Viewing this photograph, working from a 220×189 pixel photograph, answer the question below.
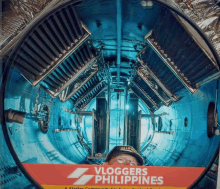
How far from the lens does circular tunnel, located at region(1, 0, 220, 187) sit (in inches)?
110

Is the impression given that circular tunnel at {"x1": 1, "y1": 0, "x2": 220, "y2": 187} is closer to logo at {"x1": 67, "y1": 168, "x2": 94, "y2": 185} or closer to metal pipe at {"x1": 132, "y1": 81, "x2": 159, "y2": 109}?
metal pipe at {"x1": 132, "y1": 81, "x2": 159, "y2": 109}

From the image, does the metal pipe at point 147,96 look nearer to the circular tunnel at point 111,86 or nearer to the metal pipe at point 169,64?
the circular tunnel at point 111,86

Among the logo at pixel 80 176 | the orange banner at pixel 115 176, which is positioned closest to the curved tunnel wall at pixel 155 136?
the orange banner at pixel 115 176

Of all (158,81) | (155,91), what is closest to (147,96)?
(155,91)

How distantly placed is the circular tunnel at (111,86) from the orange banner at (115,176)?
0.51 m

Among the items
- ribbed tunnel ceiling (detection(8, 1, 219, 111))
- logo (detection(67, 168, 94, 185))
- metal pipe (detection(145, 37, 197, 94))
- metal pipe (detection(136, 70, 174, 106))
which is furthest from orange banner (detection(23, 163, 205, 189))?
metal pipe (detection(136, 70, 174, 106))

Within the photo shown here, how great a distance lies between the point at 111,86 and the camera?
5387 millimetres

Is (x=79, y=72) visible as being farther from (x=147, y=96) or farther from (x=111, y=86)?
(x=147, y=96)

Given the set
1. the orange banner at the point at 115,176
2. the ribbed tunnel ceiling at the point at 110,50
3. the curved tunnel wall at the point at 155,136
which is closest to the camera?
the orange banner at the point at 115,176

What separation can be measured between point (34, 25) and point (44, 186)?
1529 mm

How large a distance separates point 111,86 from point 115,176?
3.30 m

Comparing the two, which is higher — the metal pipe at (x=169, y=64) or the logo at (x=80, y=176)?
the metal pipe at (x=169, y=64)

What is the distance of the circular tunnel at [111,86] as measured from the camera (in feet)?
9.16

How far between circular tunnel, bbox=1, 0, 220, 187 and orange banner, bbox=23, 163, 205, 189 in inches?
20.2
